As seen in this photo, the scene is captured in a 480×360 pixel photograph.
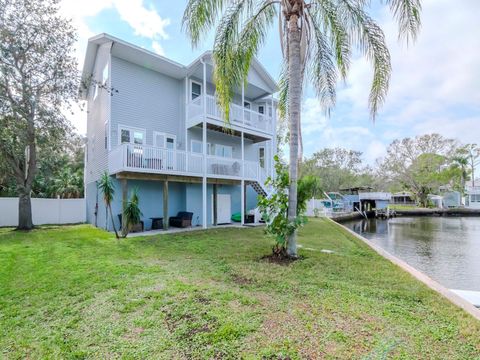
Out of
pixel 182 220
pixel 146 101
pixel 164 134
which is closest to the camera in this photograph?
pixel 182 220

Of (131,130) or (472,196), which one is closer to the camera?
(131,130)

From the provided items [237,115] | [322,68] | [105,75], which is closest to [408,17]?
[322,68]

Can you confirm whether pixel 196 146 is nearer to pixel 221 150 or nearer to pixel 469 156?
pixel 221 150

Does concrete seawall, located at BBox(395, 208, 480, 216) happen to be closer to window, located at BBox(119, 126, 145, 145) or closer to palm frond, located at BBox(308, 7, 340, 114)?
palm frond, located at BBox(308, 7, 340, 114)

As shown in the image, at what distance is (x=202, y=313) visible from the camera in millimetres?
3867

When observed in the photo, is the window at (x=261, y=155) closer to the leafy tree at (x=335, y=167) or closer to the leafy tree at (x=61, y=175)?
the leafy tree at (x=61, y=175)

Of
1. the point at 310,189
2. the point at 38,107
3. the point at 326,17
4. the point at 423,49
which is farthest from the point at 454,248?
the point at 38,107

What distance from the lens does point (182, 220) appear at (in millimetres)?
13766

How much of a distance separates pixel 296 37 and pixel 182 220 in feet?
32.1

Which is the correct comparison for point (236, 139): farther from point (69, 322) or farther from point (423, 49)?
point (69, 322)

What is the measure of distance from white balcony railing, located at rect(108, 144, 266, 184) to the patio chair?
232 centimetres

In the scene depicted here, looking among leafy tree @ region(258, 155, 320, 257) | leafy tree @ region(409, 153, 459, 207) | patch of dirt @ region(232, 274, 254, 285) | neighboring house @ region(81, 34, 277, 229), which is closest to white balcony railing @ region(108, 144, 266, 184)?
neighboring house @ region(81, 34, 277, 229)

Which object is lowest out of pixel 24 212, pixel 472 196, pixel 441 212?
pixel 441 212

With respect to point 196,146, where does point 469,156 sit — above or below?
above
